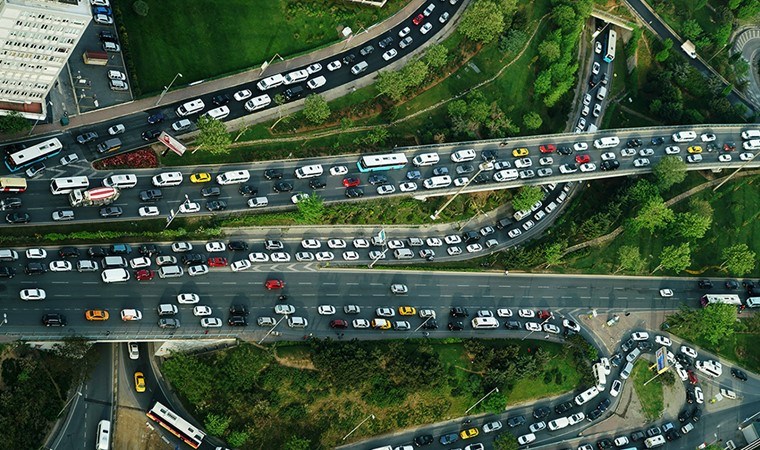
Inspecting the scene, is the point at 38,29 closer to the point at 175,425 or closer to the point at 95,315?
the point at 95,315

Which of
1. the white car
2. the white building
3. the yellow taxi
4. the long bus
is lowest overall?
the long bus

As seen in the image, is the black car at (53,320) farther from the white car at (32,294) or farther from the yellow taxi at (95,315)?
the yellow taxi at (95,315)

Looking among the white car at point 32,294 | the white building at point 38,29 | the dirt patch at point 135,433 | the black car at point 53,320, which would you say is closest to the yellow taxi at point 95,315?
the black car at point 53,320

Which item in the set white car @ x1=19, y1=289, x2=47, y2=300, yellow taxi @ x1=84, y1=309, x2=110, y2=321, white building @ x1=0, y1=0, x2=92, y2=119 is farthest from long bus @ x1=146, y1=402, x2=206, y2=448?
white building @ x1=0, y1=0, x2=92, y2=119

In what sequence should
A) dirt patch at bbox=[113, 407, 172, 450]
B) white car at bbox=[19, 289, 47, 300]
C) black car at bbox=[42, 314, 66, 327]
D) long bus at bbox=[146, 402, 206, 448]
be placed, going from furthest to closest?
long bus at bbox=[146, 402, 206, 448]
dirt patch at bbox=[113, 407, 172, 450]
white car at bbox=[19, 289, 47, 300]
black car at bbox=[42, 314, 66, 327]

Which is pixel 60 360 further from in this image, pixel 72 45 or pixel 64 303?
pixel 72 45

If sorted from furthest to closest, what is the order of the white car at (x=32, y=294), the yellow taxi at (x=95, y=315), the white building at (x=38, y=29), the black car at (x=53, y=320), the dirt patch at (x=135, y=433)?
the yellow taxi at (x=95, y=315)
the dirt patch at (x=135, y=433)
the white car at (x=32, y=294)
the black car at (x=53, y=320)
the white building at (x=38, y=29)

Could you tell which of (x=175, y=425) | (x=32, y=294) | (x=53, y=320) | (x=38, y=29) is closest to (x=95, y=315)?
(x=53, y=320)

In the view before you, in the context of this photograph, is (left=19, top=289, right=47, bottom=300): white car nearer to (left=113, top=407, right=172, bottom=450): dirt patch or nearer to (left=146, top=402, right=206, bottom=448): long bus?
(left=113, top=407, right=172, bottom=450): dirt patch

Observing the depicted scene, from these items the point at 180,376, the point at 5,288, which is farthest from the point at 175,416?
the point at 5,288
